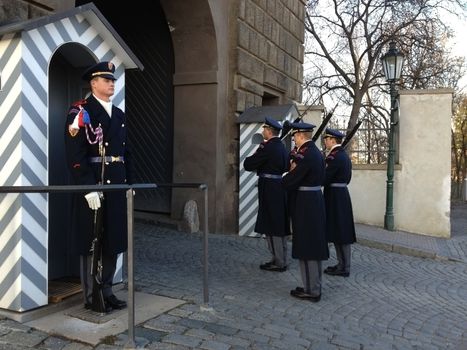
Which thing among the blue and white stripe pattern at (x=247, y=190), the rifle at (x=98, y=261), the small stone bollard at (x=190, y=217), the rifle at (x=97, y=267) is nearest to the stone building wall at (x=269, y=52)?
the blue and white stripe pattern at (x=247, y=190)

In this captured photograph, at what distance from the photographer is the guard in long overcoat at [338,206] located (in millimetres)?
6566

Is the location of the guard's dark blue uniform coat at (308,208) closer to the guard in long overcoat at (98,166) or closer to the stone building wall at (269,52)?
the guard in long overcoat at (98,166)

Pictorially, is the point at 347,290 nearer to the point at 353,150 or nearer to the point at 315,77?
the point at 353,150

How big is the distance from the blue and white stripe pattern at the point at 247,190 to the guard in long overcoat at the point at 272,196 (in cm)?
239

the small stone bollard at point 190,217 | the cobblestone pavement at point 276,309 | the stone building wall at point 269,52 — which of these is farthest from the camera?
the stone building wall at point 269,52

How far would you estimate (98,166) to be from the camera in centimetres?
413

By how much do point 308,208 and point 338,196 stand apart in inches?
62.6

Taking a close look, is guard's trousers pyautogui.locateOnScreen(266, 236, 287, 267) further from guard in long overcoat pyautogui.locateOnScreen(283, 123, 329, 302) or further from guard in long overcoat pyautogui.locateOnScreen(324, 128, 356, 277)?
guard in long overcoat pyautogui.locateOnScreen(283, 123, 329, 302)

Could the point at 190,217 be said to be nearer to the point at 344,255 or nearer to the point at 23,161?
the point at 344,255

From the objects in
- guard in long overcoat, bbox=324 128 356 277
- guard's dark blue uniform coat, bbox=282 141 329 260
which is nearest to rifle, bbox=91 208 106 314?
guard's dark blue uniform coat, bbox=282 141 329 260

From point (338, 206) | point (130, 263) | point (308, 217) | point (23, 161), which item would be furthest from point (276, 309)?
point (23, 161)

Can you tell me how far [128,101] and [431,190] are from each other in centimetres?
660

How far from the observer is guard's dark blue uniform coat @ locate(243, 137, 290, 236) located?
6488 mm

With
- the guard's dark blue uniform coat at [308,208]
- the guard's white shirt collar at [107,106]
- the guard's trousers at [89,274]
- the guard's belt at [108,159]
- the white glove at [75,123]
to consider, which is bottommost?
the guard's trousers at [89,274]
